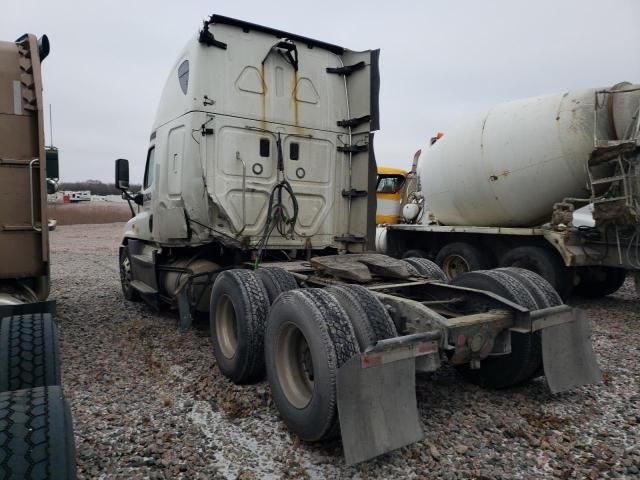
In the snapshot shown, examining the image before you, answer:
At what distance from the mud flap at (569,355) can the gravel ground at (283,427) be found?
0.23 m

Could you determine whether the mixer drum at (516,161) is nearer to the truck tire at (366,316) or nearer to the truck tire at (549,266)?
the truck tire at (549,266)

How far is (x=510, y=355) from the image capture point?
147 inches

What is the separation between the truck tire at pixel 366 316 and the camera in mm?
3061

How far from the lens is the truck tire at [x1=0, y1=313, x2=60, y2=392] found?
2566 mm

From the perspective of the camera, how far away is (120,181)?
23.4 ft


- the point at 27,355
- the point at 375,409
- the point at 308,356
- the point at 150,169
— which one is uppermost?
the point at 150,169

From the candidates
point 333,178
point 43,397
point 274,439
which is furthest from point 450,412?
point 333,178

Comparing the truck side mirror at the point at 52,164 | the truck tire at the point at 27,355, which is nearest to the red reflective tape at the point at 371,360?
the truck tire at the point at 27,355

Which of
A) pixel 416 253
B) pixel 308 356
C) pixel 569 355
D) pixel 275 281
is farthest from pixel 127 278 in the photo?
pixel 569 355

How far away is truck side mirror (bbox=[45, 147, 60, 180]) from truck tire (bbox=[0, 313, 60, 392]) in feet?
6.96

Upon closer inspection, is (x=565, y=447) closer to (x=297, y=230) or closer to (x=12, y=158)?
(x=297, y=230)

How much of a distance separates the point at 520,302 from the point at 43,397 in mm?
3227

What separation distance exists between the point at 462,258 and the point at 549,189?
2.00 metres

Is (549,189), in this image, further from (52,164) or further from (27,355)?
(27,355)
